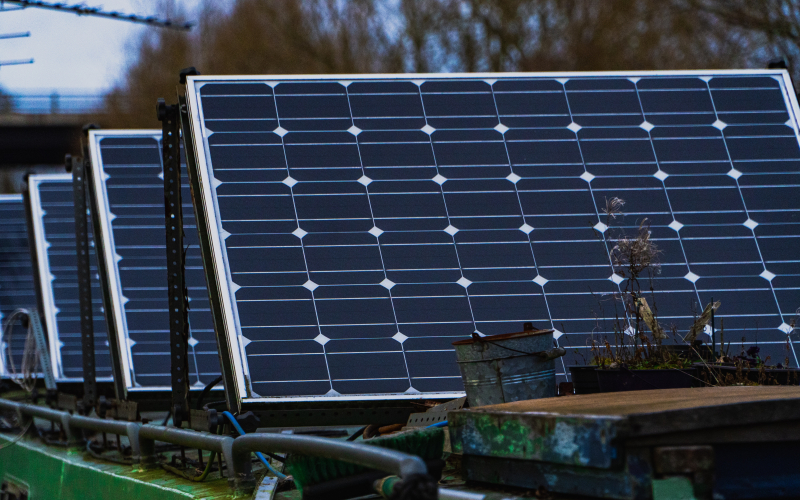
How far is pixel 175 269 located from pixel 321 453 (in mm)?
3799

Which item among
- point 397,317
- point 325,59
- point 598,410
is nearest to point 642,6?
point 325,59

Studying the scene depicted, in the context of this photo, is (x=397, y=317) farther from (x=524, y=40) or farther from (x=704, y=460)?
(x=524, y=40)

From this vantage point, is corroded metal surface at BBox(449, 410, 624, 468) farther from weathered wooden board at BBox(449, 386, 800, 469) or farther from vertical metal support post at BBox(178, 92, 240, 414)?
vertical metal support post at BBox(178, 92, 240, 414)

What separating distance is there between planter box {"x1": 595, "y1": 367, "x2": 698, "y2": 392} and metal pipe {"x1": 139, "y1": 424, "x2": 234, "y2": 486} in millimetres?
2257

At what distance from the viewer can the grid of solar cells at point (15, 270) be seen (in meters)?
16.9

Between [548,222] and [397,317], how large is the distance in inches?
59.9

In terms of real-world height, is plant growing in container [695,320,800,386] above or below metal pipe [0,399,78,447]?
below

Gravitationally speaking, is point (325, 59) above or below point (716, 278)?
above

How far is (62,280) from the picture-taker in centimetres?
1374

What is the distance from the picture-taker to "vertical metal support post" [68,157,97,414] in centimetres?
1027

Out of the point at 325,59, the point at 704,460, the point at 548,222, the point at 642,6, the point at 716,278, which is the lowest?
the point at 704,460

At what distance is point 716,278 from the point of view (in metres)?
7.25

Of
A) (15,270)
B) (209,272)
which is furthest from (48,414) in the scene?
(15,270)

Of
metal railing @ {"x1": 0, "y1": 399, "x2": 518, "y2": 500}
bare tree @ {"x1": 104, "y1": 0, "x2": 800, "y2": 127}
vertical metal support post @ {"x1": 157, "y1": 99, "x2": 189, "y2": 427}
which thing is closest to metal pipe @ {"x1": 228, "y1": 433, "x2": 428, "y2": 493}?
metal railing @ {"x1": 0, "y1": 399, "x2": 518, "y2": 500}
